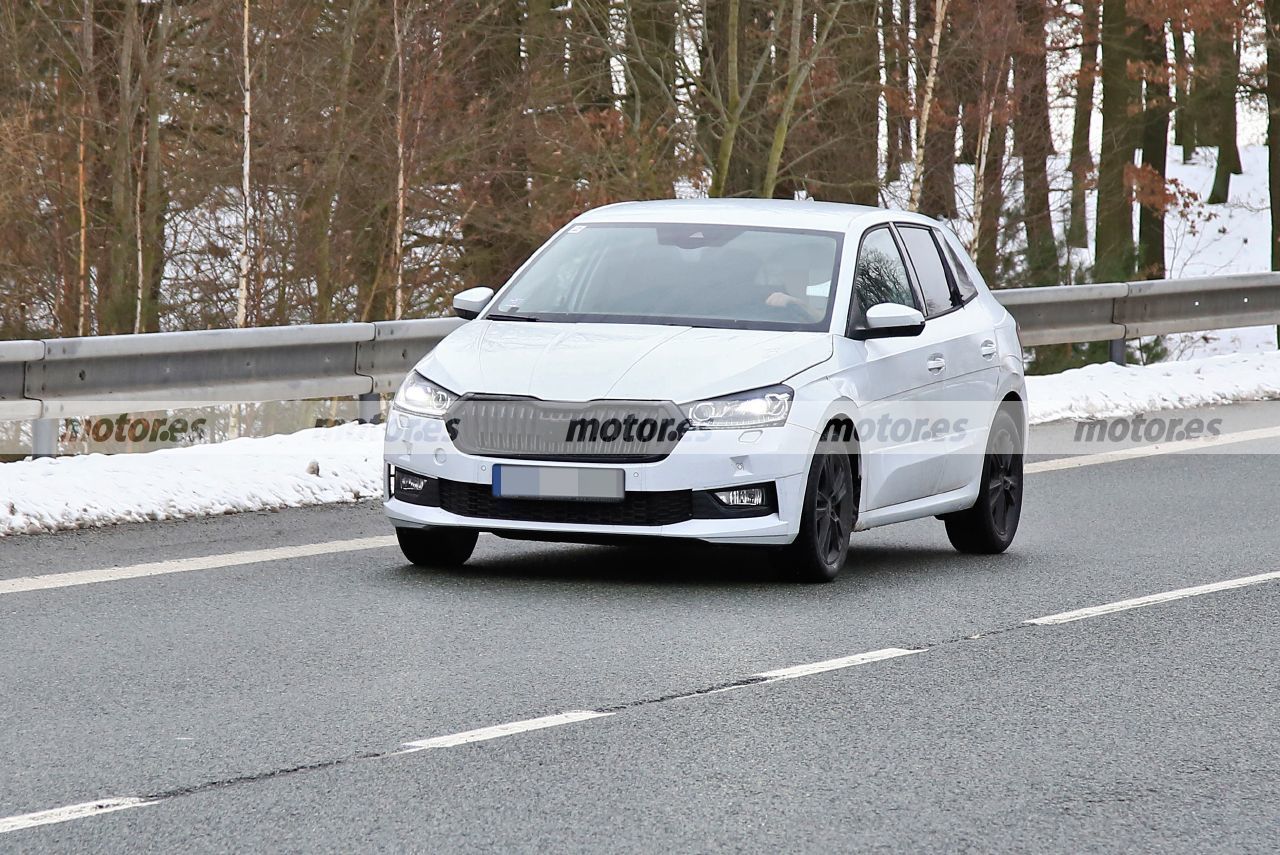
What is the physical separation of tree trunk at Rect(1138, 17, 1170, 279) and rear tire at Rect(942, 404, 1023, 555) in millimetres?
21841

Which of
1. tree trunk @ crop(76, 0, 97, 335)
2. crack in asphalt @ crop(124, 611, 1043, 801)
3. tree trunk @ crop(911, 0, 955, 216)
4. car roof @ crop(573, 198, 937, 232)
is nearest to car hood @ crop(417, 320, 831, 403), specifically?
car roof @ crop(573, 198, 937, 232)

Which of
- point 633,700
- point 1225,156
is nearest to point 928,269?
point 633,700

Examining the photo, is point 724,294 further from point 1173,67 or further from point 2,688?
point 1173,67

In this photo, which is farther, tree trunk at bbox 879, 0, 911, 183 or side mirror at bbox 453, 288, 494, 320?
tree trunk at bbox 879, 0, 911, 183

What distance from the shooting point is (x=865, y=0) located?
25.7 meters

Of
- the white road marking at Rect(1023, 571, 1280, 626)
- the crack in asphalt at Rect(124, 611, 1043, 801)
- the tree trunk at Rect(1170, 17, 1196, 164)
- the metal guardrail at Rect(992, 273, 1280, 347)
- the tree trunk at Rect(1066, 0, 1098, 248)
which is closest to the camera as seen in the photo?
the crack in asphalt at Rect(124, 611, 1043, 801)

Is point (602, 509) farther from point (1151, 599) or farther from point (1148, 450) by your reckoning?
point (1148, 450)

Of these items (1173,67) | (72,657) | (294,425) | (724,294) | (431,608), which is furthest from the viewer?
(1173,67)

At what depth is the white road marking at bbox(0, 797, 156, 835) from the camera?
4871 millimetres

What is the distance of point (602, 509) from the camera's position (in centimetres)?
831

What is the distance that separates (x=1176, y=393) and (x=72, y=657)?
12.4m

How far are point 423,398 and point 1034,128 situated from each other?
22.7 meters

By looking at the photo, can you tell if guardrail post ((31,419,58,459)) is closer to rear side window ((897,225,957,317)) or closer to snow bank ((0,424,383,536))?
snow bank ((0,424,383,536))

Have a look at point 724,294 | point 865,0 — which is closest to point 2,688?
point 724,294
